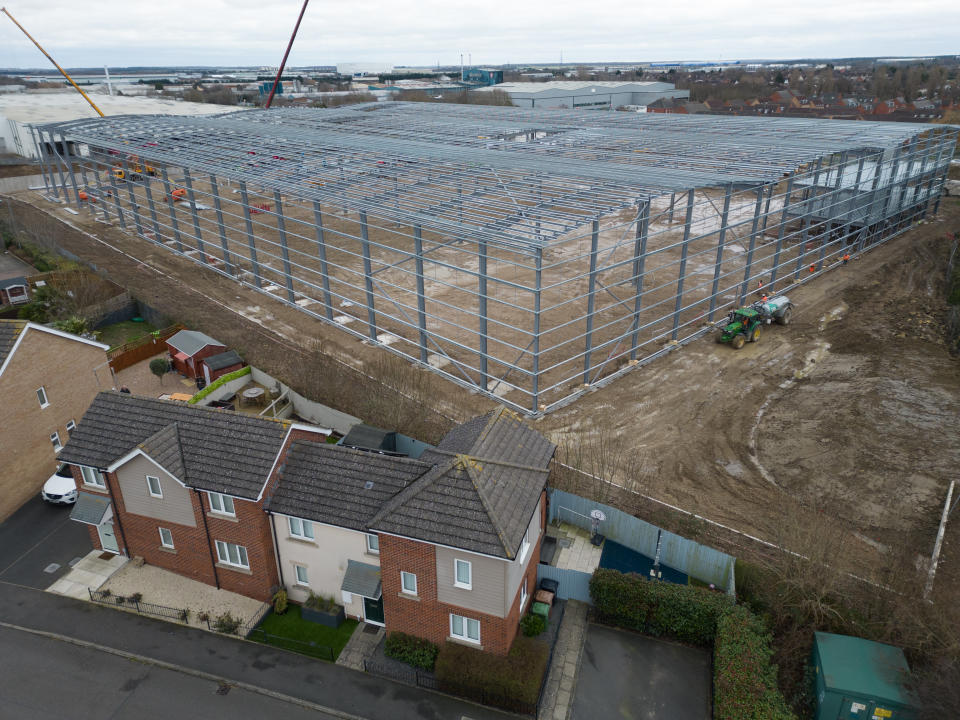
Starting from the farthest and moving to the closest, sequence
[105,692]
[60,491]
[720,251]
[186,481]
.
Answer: [720,251]
[60,491]
[186,481]
[105,692]

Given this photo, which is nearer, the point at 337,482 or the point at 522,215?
the point at 337,482

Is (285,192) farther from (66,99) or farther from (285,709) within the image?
(66,99)

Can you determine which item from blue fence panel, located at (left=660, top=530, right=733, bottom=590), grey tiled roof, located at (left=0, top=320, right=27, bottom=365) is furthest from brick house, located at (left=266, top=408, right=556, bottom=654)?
grey tiled roof, located at (left=0, top=320, right=27, bottom=365)

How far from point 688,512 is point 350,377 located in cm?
1557

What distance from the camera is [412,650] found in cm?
1722

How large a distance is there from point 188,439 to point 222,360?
41.5ft

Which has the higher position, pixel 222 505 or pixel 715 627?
pixel 222 505

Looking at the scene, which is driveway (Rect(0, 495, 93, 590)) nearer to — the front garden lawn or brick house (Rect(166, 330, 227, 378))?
the front garden lawn

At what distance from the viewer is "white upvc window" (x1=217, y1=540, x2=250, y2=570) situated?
18.9m

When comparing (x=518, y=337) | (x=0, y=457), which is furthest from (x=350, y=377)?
(x=0, y=457)

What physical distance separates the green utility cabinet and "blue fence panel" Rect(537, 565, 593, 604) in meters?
6.02

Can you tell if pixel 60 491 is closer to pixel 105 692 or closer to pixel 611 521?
pixel 105 692

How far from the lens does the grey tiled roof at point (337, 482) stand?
1706cm

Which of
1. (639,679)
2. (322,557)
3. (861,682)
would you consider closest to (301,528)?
(322,557)
